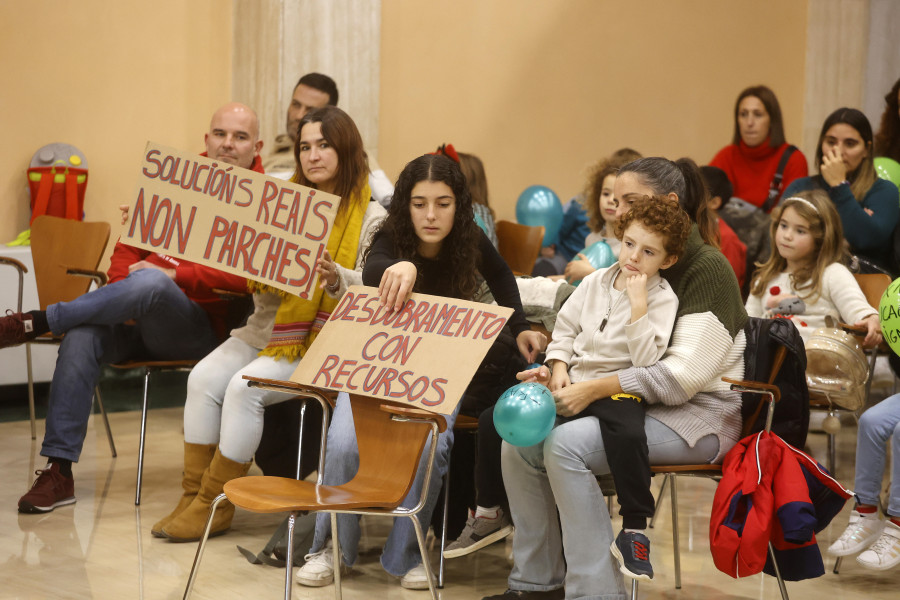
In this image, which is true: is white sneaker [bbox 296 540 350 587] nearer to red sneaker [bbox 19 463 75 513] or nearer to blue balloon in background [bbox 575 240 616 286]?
red sneaker [bbox 19 463 75 513]

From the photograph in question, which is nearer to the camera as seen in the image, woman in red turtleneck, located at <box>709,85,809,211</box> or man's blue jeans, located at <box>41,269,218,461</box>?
man's blue jeans, located at <box>41,269,218,461</box>

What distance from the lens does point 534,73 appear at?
23.6 ft

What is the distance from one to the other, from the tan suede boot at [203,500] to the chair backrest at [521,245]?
2050 mm

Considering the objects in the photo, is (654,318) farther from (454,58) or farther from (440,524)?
(454,58)

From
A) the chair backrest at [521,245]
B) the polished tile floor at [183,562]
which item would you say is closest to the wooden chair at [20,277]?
the polished tile floor at [183,562]

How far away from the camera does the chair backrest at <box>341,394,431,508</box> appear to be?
2648 millimetres

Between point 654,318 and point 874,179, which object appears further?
point 874,179

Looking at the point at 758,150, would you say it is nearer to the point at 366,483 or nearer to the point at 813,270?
the point at 813,270

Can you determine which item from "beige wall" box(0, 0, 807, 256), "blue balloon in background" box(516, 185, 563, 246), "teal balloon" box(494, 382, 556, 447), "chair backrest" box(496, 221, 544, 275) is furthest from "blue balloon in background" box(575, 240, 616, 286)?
"beige wall" box(0, 0, 807, 256)

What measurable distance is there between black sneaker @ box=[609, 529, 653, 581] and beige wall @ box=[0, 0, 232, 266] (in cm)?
398

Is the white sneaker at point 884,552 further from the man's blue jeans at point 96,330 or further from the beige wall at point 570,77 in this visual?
the beige wall at point 570,77

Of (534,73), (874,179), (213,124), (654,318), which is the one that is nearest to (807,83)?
(534,73)

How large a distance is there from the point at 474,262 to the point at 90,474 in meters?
2.03

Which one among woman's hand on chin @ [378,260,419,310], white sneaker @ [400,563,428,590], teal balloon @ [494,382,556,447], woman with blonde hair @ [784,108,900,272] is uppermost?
woman with blonde hair @ [784,108,900,272]
